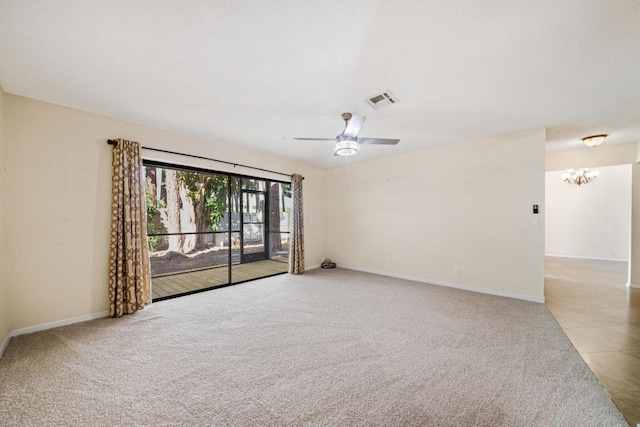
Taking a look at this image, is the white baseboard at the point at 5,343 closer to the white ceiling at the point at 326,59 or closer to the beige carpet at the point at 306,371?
the beige carpet at the point at 306,371

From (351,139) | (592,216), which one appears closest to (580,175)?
(592,216)

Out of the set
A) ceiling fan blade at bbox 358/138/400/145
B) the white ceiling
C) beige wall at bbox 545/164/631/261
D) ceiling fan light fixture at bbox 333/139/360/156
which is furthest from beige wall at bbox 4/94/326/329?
beige wall at bbox 545/164/631/261

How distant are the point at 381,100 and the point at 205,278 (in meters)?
4.60

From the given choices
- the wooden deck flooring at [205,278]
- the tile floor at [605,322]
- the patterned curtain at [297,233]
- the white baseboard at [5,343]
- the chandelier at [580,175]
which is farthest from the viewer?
the chandelier at [580,175]

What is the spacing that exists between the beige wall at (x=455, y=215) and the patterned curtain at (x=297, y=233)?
3.86 ft

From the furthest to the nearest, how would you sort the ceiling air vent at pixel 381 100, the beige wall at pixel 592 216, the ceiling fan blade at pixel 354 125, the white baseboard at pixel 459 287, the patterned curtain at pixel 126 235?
the beige wall at pixel 592 216
the white baseboard at pixel 459 287
the patterned curtain at pixel 126 235
the ceiling fan blade at pixel 354 125
the ceiling air vent at pixel 381 100

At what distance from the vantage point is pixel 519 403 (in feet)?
5.31

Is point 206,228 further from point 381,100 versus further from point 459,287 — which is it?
point 459,287

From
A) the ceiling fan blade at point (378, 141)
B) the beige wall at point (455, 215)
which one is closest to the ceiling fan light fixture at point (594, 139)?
the beige wall at point (455, 215)

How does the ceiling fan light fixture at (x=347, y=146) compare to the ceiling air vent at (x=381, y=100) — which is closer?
the ceiling air vent at (x=381, y=100)

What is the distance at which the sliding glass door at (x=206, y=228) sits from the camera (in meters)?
4.75

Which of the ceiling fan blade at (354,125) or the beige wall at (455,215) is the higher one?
the ceiling fan blade at (354,125)

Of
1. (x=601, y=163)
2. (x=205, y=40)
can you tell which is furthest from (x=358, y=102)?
(x=601, y=163)

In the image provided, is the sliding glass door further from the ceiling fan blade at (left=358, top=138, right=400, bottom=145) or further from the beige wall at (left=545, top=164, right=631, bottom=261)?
the beige wall at (left=545, top=164, right=631, bottom=261)
